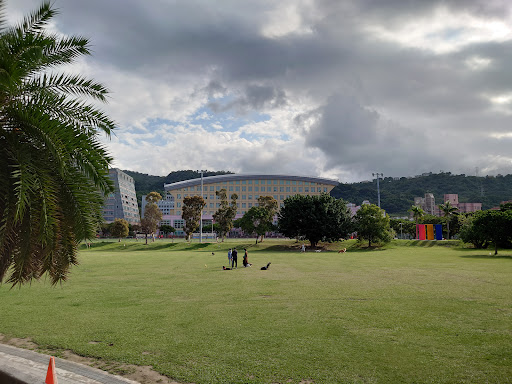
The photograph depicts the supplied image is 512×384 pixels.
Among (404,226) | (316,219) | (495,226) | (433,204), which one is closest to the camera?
(495,226)

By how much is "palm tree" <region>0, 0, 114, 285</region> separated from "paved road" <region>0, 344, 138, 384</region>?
6.05 ft

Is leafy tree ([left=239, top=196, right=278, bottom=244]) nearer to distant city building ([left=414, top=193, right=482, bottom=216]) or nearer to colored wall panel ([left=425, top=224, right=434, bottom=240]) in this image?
colored wall panel ([left=425, top=224, right=434, bottom=240])

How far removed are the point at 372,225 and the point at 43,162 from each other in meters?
53.3

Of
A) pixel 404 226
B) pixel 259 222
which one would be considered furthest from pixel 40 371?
pixel 404 226

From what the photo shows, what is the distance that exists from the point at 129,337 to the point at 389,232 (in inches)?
2085

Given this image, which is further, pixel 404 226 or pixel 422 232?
pixel 404 226

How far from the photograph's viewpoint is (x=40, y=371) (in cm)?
758

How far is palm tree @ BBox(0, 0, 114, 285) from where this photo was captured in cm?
706

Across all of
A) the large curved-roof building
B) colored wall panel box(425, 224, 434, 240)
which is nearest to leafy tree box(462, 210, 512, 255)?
colored wall panel box(425, 224, 434, 240)

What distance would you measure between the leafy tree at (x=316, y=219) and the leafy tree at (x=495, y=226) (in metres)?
18.7

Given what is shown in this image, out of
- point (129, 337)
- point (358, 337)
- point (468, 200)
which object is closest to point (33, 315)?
point (129, 337)

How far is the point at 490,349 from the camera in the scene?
8641 mm

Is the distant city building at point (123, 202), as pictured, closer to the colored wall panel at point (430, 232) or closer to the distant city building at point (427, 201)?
the colored wall panel at point (430, 232)

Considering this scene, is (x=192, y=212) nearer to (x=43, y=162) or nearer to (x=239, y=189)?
Result: (x=43, y=162)
